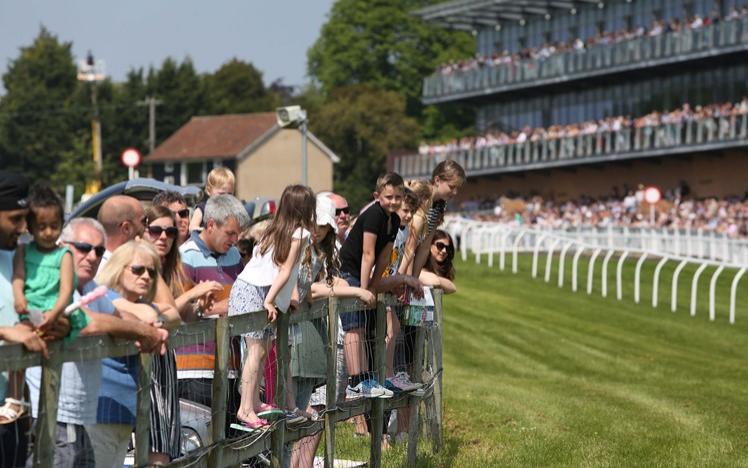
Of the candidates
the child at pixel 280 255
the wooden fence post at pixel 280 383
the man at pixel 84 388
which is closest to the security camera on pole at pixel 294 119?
the child at pixel 280 255

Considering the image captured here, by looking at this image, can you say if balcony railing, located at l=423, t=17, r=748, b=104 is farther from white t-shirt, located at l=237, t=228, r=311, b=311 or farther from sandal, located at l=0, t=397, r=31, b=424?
sandal, located at l=0, t=397, r=31, b=424

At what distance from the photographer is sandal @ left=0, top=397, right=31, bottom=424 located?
5.70 m

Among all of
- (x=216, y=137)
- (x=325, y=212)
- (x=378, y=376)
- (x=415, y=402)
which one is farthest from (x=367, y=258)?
(x=216, y=137)

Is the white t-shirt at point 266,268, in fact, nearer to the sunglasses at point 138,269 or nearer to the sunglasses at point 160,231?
the sunglasses at point 160,231

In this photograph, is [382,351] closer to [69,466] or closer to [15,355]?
[69,466]

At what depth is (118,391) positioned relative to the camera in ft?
21.2

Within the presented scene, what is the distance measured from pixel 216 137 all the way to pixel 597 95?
96.0 ft

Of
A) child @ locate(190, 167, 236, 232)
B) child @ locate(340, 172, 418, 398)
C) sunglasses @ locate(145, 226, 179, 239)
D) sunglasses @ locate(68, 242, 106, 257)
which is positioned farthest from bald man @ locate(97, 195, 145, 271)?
child @ locate(190, 167, 236, 232)

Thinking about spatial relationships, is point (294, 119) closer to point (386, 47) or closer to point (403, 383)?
point (403, 383)

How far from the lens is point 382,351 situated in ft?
32.6

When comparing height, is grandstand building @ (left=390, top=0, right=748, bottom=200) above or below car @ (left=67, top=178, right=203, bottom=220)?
above

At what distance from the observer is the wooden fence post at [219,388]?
7172 mm

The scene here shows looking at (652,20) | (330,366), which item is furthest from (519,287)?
(652,20)

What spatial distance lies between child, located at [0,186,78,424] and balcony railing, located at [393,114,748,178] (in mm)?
51891
